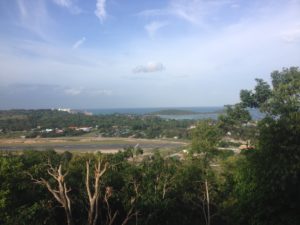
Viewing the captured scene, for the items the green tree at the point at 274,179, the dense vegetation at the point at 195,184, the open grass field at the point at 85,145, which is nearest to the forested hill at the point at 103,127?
the open grass field at the point at 85,145

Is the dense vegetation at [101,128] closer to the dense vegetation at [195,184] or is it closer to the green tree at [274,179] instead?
the dense vegetation at [195,184]

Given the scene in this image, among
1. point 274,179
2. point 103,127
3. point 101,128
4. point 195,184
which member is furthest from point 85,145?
point 274,179

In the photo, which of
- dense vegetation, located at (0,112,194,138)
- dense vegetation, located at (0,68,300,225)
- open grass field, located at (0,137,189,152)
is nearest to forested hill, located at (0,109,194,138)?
dense vegetation, located at (0,112,194,138)

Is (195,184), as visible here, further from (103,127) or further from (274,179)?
(103,127)

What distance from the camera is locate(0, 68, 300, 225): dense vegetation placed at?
34.8 feet

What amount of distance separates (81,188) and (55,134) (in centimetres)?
9348

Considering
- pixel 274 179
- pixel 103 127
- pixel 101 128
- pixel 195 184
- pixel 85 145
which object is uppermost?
pixel 274 179

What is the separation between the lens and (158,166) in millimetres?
22875

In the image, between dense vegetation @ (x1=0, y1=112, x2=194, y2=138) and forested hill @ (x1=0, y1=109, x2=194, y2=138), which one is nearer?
dense vegetation @ (x1=0, y1=112, x2=194, y2=138)

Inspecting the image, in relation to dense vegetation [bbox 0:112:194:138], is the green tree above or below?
above

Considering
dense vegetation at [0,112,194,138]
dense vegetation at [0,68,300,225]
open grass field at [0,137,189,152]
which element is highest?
dense vegetation at [0,68,300,225]

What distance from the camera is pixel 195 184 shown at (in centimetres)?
2128

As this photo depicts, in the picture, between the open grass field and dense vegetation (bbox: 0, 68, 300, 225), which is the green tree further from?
the open grass field

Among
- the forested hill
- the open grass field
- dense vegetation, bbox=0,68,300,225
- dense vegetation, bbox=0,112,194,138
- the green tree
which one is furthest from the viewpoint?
the forested hill
